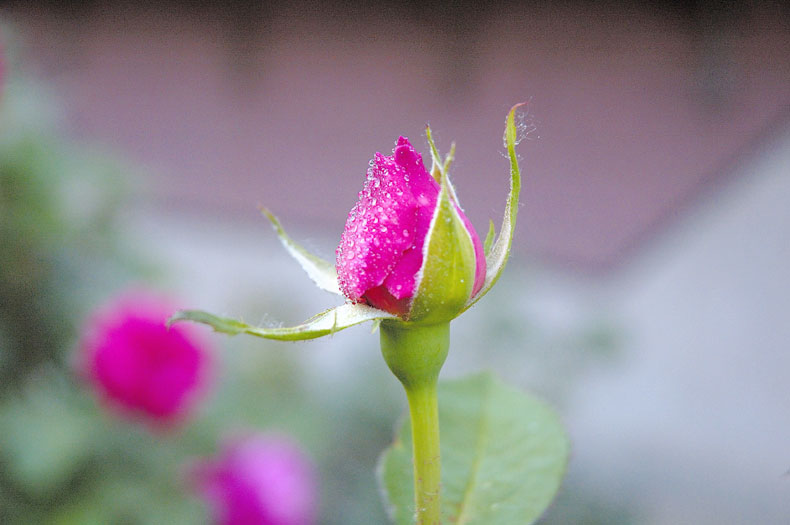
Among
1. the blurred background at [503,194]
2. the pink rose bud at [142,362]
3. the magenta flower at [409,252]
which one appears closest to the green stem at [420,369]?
the magenta flower at [409,252]

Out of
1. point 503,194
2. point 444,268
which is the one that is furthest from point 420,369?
point 503,194

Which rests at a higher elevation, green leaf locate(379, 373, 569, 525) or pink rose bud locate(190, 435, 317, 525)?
green leaf locate(379, 373, 569, 525)

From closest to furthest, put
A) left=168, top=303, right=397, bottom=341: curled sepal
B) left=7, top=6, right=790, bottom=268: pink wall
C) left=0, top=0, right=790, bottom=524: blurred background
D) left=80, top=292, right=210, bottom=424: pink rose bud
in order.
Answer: left=168, top=303, right=397, bottom=341: curled sepal, left=80, top=292, right=210, bottom=424: pink rose bud, left=0, top=0, right=790, bottom=524: blurred background, left=7, top=6, right=790, bottom=268: pink wall

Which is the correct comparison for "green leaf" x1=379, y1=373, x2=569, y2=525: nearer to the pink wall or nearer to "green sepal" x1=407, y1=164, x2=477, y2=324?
"green sepal" x1=407, y1=164, x2=477, y2=324

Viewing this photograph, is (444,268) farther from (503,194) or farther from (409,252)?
(503,194)

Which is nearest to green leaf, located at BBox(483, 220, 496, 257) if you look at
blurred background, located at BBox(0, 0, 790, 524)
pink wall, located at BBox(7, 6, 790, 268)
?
blurred background, located at BBox(0, 0, 790, 524)

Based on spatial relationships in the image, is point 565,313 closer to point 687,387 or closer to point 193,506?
point 687,387
